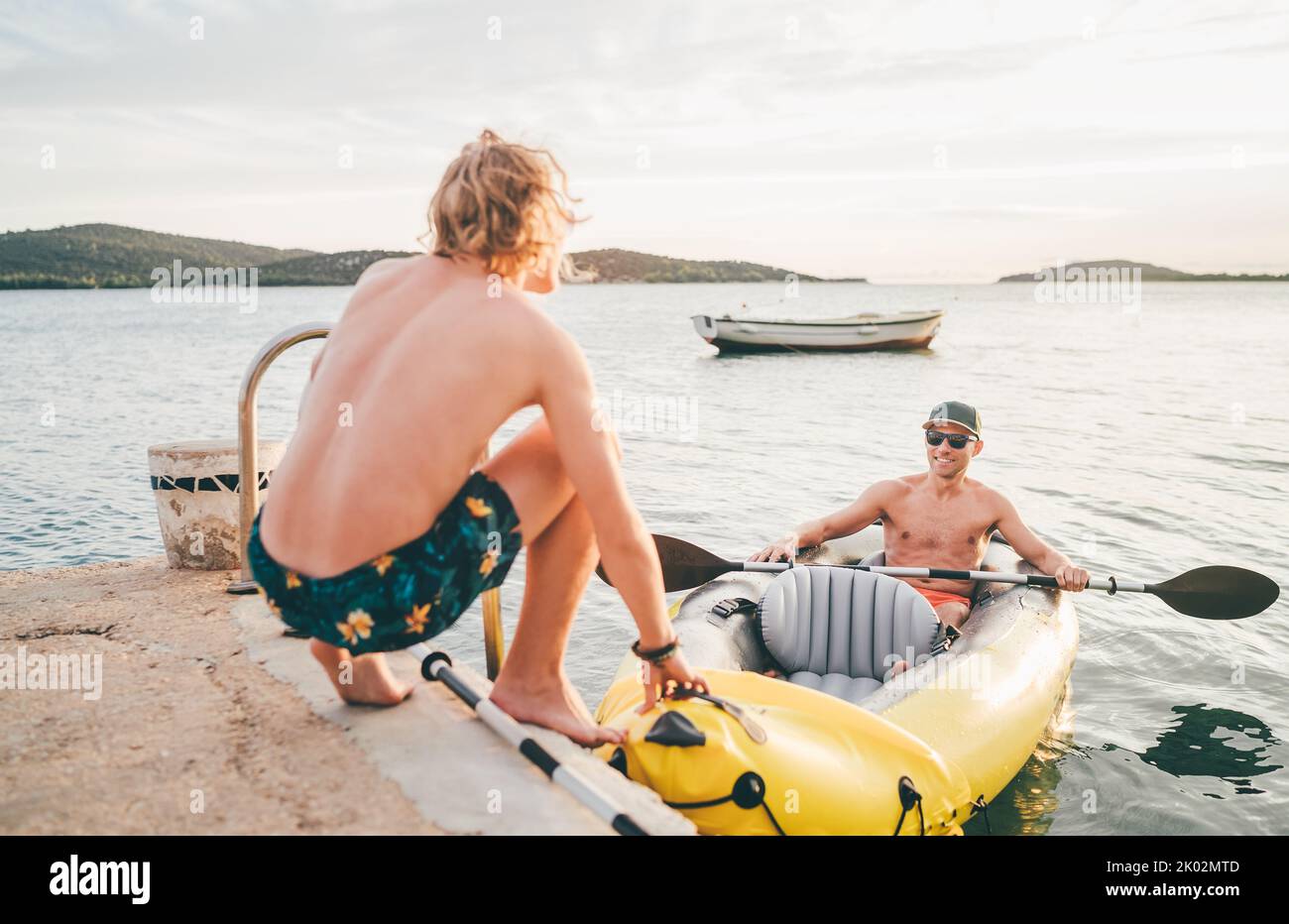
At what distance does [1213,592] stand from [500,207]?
5428 mm

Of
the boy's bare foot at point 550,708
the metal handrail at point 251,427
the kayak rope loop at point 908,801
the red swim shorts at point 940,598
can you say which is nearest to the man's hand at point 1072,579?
the red swim shorts at point 940,598

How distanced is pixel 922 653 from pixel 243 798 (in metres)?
3.16

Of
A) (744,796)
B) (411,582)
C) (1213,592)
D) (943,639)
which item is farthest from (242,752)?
(1213,592)

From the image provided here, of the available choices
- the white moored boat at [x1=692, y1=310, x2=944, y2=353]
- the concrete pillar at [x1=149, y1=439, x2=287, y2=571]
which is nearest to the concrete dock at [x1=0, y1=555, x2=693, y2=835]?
the concrete pillar at [x1=149, y1=439, x2=287, y2=571]

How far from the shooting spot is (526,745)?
252 centimetres

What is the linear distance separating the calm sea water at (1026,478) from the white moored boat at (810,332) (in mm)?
585

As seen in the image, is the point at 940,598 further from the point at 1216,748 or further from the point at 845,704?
the point at 845,704

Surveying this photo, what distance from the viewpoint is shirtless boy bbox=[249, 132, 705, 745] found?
2.30 meters

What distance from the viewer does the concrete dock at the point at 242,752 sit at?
2.24 m

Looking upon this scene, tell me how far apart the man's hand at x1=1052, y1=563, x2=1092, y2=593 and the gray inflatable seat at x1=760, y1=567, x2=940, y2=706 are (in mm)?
1123

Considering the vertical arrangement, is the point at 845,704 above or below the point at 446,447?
below

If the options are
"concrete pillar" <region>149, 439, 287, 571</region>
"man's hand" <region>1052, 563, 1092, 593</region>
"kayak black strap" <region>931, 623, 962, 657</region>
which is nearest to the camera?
"concrete pillar" <region>149, 439, 287, 571</region>

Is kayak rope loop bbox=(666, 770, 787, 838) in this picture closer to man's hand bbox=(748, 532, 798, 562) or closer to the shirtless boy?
the shirtless boy
